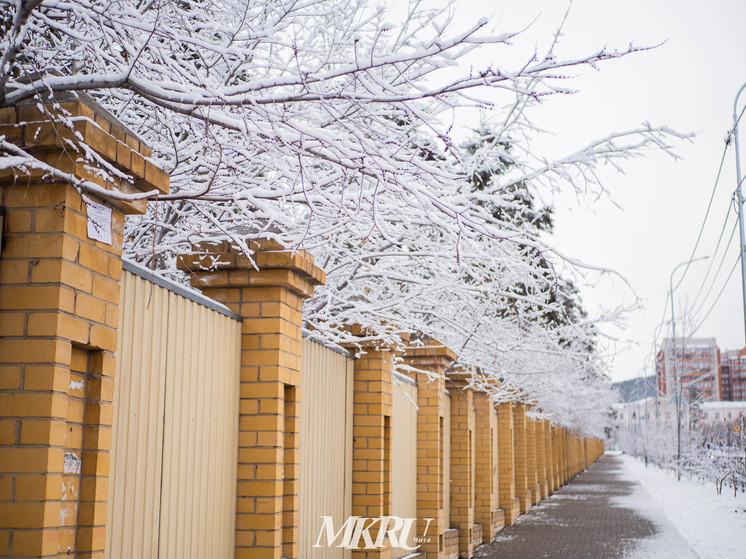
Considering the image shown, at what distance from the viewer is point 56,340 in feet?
9.62

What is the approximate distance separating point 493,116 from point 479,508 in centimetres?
1051

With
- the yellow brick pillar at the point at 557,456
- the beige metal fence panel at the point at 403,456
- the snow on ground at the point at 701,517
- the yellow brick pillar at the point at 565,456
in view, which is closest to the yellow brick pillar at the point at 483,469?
the snow on ground at the point at 701,517

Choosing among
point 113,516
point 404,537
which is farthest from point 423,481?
point 113,516

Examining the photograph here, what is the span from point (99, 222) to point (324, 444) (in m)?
4.01

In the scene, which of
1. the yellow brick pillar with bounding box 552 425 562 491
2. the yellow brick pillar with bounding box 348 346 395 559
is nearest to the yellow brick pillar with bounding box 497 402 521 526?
the yellow brick pillar with bounding box 348 346 395 559

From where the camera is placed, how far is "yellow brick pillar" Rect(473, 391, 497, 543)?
15.5 m

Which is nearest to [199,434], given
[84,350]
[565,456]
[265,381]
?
[265,381]

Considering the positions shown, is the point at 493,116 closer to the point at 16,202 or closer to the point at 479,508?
the point at 16,202

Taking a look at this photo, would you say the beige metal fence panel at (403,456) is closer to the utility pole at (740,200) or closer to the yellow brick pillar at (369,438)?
the yellow brick pillar at (369,438)

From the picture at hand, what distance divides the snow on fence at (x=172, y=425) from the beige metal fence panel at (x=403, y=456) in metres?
4.09

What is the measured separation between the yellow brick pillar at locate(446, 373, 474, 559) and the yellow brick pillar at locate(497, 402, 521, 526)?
6101 mm

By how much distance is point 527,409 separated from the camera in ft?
79.5

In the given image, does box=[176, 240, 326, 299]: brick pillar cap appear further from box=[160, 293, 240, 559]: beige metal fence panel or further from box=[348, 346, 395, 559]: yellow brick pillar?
box=[348, 346, 395, 559]: yellow brick pillar

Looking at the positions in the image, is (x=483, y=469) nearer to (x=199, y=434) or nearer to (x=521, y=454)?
(x=521, y=454)
